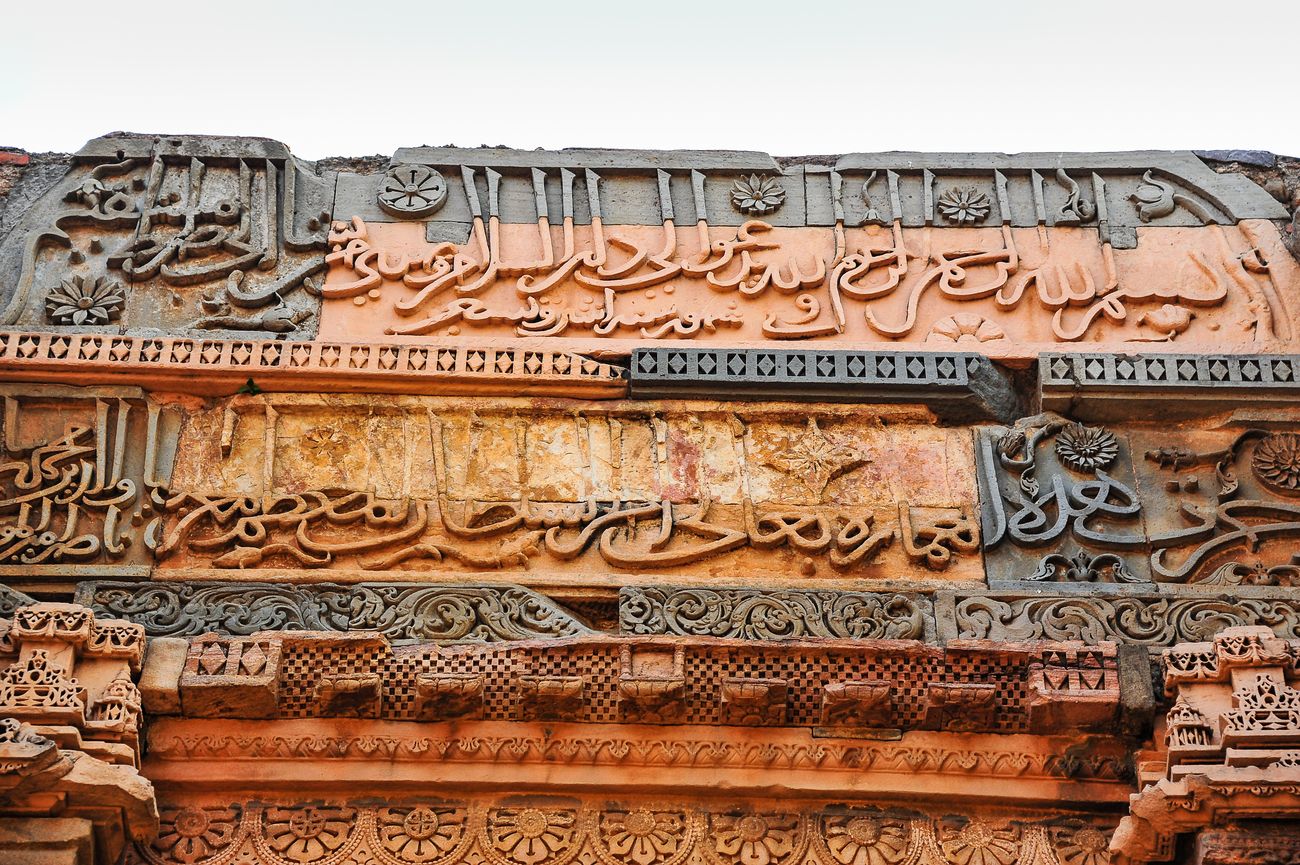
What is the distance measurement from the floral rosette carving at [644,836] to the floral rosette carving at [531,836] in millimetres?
78

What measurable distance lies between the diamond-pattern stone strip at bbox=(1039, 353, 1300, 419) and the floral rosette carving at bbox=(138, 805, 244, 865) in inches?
117

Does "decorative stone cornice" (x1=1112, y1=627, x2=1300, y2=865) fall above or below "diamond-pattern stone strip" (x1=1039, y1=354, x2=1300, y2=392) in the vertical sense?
below

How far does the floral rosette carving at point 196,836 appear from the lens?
6137mm

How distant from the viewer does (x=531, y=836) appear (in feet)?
20.5

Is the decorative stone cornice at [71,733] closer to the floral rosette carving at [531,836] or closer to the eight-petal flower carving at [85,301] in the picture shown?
the floral rosette carving at [531,836]

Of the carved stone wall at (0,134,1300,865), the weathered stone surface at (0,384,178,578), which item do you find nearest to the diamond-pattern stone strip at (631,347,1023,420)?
the carved stone wall at (0,134,1300,865)

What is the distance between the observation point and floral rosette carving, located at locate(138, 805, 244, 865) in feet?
20.1

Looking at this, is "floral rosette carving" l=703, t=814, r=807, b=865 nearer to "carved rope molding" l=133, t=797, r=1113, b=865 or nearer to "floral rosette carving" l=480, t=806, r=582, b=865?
"carved rope molding" l=133, t=797, r=1113, b=865

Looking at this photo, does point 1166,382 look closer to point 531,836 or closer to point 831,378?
point 831,378

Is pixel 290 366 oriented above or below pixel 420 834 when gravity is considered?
above

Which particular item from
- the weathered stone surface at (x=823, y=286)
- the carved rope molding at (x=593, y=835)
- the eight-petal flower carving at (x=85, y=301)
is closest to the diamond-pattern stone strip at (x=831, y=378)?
the weathered stone surface at (x=823, y=286)

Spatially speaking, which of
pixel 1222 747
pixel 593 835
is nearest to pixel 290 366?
pixel 593 835

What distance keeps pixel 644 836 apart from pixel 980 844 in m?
0.97

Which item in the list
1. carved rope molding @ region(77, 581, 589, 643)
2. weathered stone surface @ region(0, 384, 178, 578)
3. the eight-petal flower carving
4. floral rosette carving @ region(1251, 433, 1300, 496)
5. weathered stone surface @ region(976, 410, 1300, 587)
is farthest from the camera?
the eight-petal flower carving
